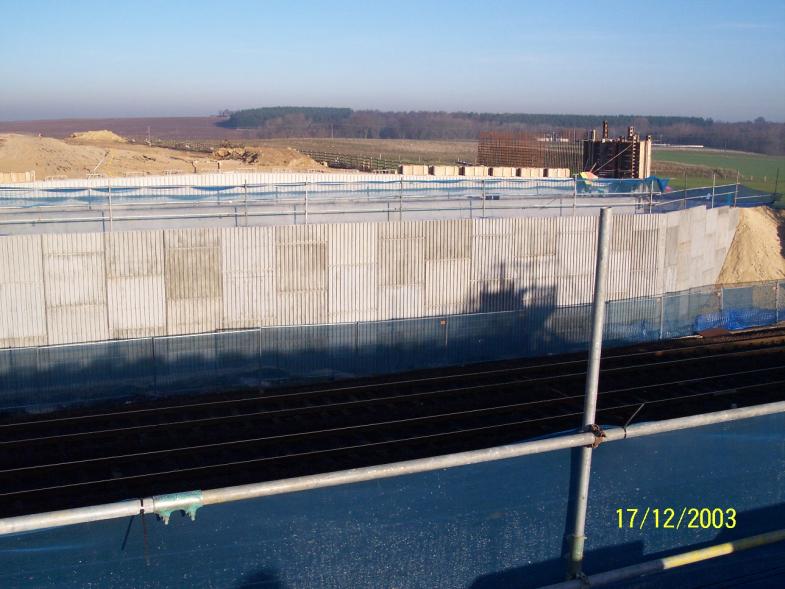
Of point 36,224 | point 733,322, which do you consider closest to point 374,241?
point 36,224

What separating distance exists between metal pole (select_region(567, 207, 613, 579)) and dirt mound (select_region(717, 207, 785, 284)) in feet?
78.6

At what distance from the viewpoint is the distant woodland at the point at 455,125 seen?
83.2m

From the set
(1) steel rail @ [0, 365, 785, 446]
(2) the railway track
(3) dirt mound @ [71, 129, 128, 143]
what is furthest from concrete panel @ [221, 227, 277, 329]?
(3) dirt mound @ [71, 129, 128, 143]

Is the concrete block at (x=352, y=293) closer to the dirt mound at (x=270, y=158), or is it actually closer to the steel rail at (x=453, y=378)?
the steel rail at (x=453, y=378)

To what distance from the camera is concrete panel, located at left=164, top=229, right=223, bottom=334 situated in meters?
15.0

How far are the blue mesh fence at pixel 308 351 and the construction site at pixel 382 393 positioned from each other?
4 centimetres

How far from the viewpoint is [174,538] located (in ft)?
13.8

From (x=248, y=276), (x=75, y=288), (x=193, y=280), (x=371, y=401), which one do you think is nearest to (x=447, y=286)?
(x=248, y=276)

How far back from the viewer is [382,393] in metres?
14.4

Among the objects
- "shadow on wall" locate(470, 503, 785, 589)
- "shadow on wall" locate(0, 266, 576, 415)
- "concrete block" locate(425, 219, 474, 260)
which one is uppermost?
"concrete block" locate(425, 219, 474, 260)

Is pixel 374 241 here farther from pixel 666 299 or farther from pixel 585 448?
pixel 585 448

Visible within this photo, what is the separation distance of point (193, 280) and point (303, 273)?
210 cm

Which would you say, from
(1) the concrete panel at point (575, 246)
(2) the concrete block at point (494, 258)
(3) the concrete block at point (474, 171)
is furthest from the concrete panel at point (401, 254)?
(3) the concrete block at point (474, 171)
